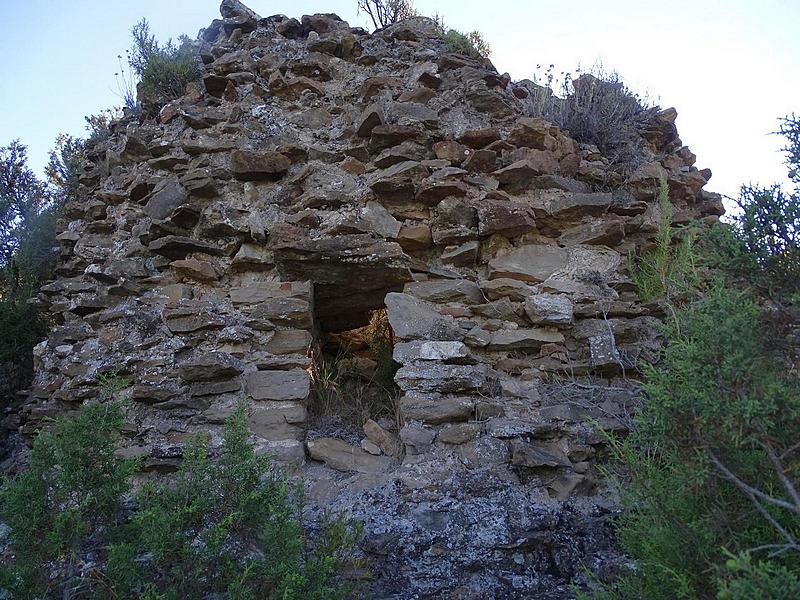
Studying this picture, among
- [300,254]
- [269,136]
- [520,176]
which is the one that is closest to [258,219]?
[300,254]

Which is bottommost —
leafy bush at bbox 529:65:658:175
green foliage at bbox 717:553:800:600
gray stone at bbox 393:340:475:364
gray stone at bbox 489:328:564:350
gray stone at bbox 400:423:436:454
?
green foliage at bbox 717:553:800:600

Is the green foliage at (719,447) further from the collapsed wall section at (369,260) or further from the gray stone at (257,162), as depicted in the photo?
the gray stone at (257,162)

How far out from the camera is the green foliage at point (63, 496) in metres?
2.41

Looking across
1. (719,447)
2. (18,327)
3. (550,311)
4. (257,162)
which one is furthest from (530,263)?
(18,327)

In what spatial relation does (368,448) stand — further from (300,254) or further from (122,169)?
(122,169)

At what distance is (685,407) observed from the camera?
1928 millimetres

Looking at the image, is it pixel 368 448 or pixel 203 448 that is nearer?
pixel 203 448

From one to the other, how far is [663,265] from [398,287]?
65.8 inches

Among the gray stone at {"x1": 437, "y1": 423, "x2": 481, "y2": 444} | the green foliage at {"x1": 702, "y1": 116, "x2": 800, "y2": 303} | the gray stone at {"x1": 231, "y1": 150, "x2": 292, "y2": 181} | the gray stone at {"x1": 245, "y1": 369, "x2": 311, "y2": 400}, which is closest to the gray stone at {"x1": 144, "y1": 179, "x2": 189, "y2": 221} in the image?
the gray stone at {"x1": 231, "y1": 150, "x2": 292, "y2": 181}

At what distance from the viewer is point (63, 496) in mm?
2549

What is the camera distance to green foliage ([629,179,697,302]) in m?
3.63

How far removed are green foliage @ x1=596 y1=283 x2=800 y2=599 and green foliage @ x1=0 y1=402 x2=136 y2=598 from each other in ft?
6.92

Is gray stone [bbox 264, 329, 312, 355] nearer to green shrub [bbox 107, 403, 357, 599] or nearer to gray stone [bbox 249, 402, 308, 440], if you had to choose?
gray stone [bbox 249, 402, 308, 440]

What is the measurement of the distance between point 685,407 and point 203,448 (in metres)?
1.90
